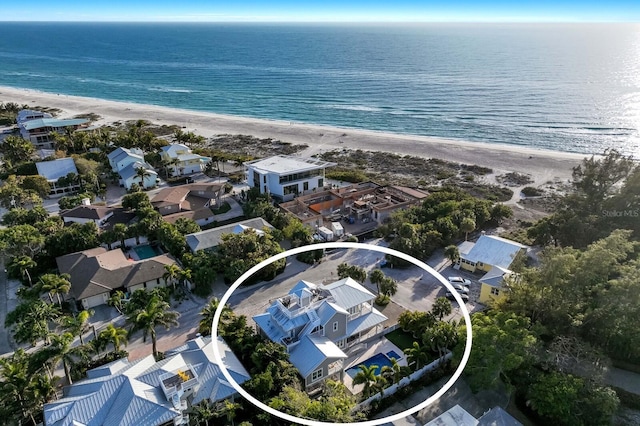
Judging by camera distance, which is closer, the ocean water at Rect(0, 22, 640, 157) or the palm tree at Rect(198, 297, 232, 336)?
the palm tree at Rect(198, 297, 232, 336)

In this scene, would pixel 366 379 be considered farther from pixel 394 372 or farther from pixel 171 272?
pixel 171 272

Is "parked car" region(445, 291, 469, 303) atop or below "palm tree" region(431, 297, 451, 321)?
below

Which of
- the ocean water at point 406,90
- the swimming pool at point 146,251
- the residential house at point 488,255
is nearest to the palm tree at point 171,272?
the swimming pool at point 146,251

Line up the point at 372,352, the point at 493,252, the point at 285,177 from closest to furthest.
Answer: the point at 372,352, the point at 493,252, the point at 285,177

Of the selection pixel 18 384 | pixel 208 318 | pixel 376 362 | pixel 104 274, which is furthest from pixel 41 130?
pixel 376 362

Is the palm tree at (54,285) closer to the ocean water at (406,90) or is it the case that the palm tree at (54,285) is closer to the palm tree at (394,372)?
the palm tree at (394,372)

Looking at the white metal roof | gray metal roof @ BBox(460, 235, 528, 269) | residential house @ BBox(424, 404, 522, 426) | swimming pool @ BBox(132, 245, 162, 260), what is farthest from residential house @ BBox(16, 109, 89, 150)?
residential house @ BBox(424, 404, 522, 426)

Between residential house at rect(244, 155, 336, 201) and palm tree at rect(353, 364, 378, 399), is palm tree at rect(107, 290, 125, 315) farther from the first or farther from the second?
residential house at rect(244, 155, 336, 201)
